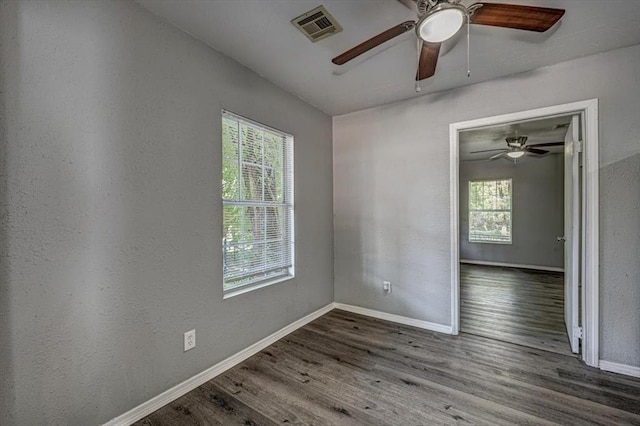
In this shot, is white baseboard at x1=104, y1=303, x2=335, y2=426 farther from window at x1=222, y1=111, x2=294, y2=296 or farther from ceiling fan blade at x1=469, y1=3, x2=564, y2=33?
ceiling fan blade at x1=469, y1=3, x2=564, y2=33

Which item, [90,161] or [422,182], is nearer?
[90,161]

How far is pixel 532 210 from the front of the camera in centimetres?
597

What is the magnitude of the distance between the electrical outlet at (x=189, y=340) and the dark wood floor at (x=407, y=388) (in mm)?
307

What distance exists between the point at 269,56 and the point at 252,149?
0.78 m

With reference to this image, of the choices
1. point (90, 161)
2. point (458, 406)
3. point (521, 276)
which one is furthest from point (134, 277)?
point (521, 276)

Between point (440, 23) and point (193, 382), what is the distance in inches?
105

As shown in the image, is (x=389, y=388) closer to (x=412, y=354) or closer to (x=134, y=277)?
(x=412, y=354)

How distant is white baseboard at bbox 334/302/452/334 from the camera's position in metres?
2.87

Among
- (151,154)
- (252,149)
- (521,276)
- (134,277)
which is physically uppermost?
(252,149)

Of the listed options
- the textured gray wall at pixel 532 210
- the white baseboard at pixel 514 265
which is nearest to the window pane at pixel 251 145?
the textured gray wall at pixel 532 210

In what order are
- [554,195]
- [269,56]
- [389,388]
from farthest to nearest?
[554,195], [269,56], [389,388]

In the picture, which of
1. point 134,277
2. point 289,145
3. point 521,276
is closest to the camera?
point 134,277

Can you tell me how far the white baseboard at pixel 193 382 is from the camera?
1.61 meters

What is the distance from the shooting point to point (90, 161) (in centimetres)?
146
